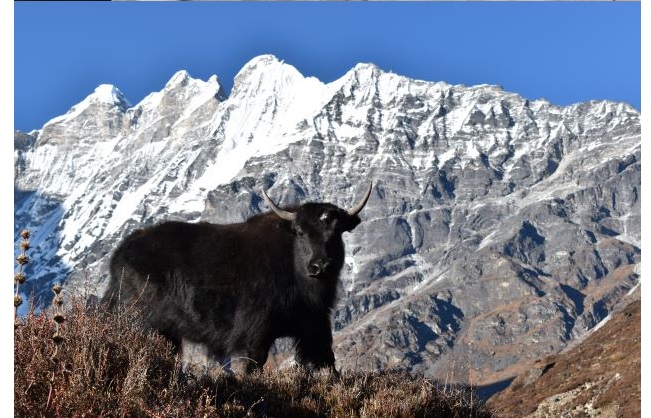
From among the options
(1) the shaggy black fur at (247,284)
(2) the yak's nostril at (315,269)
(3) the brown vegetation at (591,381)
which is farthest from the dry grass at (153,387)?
(3) the brown vegetation at (591,381)

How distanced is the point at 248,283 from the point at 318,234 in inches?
41.0

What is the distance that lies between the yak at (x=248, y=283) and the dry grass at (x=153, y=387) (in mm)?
1623

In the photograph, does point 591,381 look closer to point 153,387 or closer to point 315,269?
point 315,269

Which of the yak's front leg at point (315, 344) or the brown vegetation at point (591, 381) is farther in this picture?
the brown vegetation at point (591, 381)

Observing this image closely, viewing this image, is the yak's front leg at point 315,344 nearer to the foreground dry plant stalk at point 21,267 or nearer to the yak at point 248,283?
the yak at point 248,283

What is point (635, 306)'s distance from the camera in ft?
193

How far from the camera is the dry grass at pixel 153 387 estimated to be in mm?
5707

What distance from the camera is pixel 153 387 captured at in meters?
6.30

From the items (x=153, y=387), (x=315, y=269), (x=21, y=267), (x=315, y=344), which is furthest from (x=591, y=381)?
(x=21, y=267)

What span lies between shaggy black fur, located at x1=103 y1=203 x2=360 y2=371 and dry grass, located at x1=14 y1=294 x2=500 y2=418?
1.65 metres

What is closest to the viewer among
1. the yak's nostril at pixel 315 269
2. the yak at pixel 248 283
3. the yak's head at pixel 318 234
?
the yak's nostril at pixel 315 269

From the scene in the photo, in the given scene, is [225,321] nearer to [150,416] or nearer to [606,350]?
[150,416]
